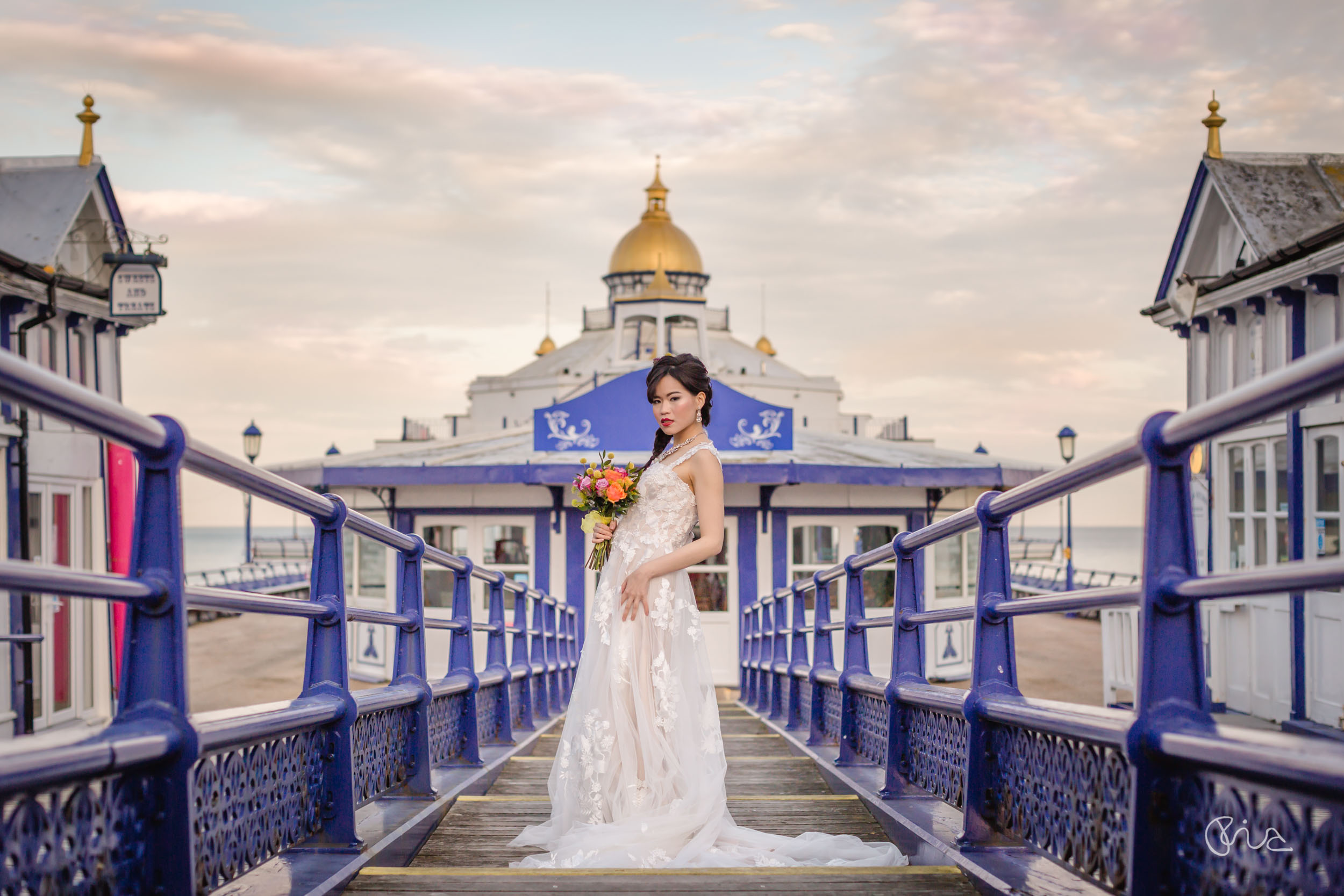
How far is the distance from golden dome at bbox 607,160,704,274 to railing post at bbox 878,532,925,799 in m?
42.0

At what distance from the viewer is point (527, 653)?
8.52 m

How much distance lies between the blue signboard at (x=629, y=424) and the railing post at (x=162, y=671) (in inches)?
470

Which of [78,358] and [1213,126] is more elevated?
[1213,126]

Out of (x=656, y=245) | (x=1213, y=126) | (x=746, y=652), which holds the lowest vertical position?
(x=746, y=652)

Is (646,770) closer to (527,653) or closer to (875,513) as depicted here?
(527,653)

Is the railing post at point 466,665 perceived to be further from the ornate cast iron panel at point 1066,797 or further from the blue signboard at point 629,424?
the blue signboard at point 629,424

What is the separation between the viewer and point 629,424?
14375 mm

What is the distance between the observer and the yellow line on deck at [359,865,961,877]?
2.99 metres

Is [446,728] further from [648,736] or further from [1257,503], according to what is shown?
[1257,503]

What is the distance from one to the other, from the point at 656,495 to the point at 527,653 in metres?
4.46

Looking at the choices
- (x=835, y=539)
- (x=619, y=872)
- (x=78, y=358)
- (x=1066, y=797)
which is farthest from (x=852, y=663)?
(x=78, y=358)

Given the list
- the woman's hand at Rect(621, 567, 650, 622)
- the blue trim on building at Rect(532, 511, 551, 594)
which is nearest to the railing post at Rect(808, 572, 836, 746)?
the woman's hand at Rect(621, 567, 650, 622)

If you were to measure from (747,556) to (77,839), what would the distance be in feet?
42.2

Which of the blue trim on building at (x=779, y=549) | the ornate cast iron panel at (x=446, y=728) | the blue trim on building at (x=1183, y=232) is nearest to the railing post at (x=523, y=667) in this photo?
the ornate cast iron panel at (x=446, y=728)
